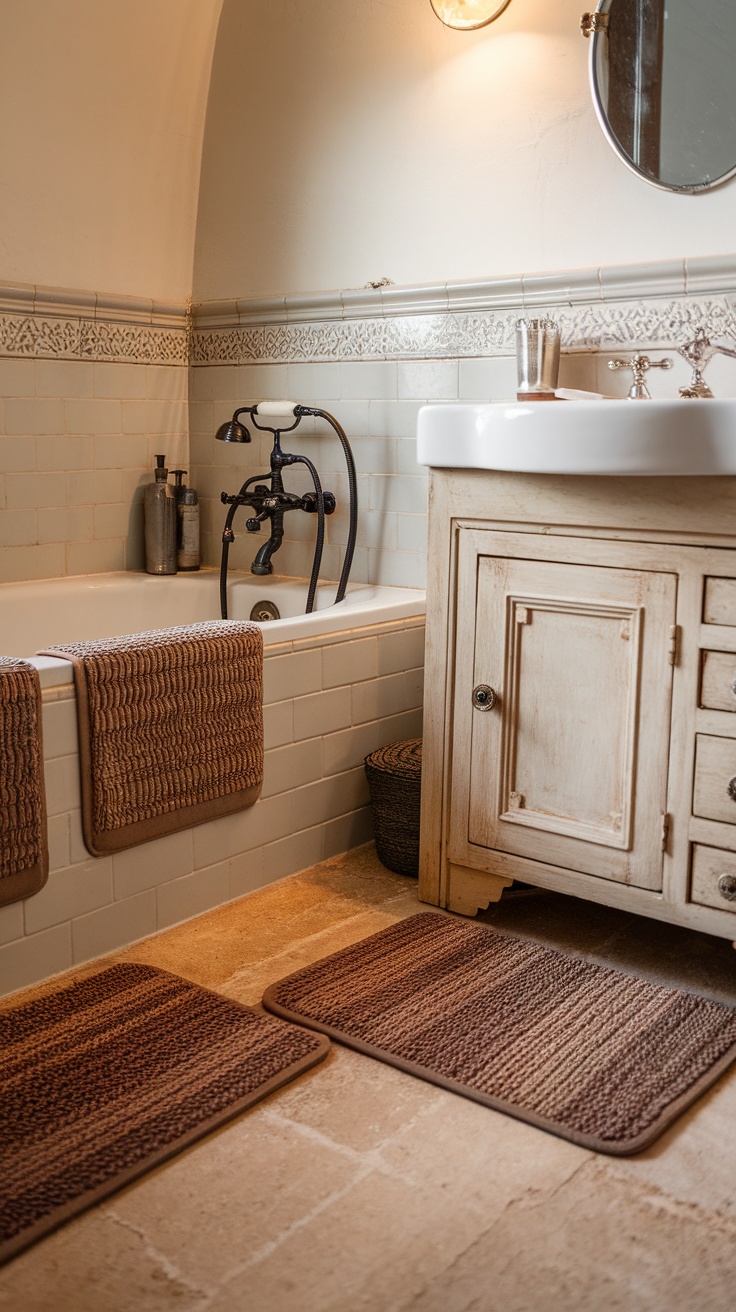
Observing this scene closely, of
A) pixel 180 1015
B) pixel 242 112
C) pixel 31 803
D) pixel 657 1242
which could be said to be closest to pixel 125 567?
pixel 242 112

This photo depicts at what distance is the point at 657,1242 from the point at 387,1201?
0.32 m

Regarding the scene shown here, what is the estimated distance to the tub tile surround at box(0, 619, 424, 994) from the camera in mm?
1951

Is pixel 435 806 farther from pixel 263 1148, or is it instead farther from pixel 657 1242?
pixel 657 1242

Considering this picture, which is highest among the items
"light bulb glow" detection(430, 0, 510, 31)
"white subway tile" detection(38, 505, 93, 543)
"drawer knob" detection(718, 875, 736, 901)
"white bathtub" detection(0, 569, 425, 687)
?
"light bulb glow" detection(430, 0, 510, 31)

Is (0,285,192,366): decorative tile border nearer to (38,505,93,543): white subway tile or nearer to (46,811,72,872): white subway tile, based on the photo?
(38,505,93,543): white subway tile

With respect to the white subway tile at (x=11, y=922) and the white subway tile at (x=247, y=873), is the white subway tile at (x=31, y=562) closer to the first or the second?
the white subway tile at (x=247, y=873)

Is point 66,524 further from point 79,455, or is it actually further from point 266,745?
point 266,745

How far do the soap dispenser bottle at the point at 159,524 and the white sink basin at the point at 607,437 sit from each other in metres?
1.35

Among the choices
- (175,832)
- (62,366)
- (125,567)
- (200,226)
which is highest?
(200,226)

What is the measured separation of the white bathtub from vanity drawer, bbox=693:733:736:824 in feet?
2.88

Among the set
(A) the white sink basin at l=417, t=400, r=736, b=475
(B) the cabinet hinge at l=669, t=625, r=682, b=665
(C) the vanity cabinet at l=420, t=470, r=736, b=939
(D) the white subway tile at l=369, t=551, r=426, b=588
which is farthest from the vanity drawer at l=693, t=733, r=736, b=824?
(D) the white subway tile at l=369, t=551, r=426, b=588

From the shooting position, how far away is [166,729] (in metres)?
2.11

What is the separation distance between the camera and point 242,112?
312 centimetres

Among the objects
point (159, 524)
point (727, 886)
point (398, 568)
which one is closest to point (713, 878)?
point (727, 886)
